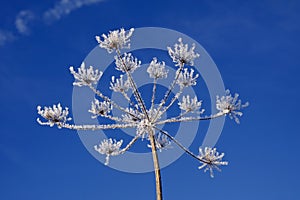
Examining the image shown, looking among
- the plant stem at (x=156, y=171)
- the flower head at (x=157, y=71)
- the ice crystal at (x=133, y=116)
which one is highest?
the flower head at (x=157, y=71)

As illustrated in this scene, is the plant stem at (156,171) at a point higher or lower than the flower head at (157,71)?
lower

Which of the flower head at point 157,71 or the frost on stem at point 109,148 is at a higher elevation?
the flower head at point 157,71

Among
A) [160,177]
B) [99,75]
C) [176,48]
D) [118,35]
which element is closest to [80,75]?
[99,75]

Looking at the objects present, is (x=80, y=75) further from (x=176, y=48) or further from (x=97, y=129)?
(x=176, y=48)

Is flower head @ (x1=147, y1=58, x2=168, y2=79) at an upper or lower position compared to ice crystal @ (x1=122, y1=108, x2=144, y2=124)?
upper

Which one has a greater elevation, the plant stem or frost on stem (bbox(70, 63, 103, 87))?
frost on stem (bbox(70, 63, 103, 87))

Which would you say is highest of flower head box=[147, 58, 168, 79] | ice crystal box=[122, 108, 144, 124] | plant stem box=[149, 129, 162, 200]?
flower head box=[147, 58, 168, 79]

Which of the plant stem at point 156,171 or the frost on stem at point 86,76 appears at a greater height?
the frost on stem at point 86,76

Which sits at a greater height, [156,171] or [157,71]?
[157,71]

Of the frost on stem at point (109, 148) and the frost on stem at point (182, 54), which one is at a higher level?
the frost on stem at point (182, 54)

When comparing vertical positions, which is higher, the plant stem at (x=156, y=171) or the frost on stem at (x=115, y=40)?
the frost on stem at (x=115, y=40)

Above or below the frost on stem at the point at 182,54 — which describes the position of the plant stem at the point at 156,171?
below
